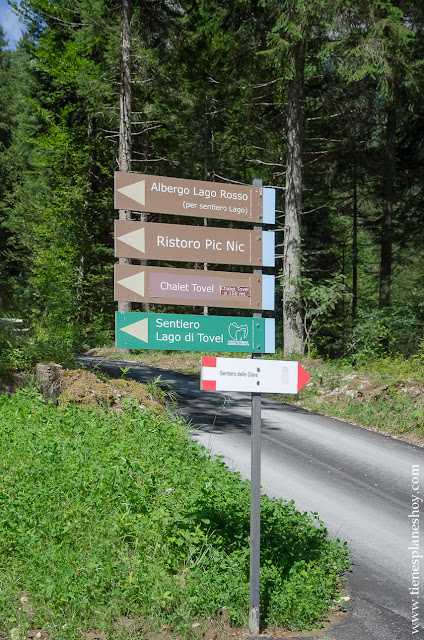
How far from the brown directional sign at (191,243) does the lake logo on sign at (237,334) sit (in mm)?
504

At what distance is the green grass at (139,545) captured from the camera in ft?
12.3

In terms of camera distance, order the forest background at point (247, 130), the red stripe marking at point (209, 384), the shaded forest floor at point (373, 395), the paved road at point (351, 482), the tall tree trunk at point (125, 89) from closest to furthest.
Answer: the red stripe marking at point (209, 384) → the paved road at point (351, 482) → the shaded forest floor at point (373, 395) → the forest background at point (247, 130) → the tall tree trunk at point (125, 89)

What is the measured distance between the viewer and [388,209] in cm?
2059

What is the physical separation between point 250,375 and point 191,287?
0.78 m

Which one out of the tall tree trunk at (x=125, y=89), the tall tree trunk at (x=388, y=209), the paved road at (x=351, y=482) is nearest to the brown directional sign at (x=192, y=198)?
the paved road at (x=351, y=482)

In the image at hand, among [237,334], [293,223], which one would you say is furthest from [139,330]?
[293,223]

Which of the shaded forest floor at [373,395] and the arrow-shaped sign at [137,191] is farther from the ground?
the arrow-shaped sign at [137,191]

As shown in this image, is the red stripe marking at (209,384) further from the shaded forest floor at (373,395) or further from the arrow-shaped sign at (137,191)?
the shaded forest floor at (373,395)

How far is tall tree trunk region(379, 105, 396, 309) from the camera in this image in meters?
20.2

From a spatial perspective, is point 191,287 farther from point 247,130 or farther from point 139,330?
point 247,130

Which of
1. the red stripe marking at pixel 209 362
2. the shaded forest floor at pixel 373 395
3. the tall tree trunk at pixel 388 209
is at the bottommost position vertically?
the shaded forest floor at pixel 373 395

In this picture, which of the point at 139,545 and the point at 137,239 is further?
the point at 139,545

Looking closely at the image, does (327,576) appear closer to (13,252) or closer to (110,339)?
(110,339)

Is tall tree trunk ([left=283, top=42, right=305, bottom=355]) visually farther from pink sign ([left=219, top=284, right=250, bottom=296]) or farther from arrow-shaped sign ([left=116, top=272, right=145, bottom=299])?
arrow-shaped sign ([left=116, top=272, right=145, bottom=299])
